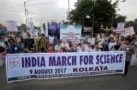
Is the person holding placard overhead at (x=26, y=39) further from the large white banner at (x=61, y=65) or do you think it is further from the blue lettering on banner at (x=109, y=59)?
the blue lettering on banner at (x=109, y=59)

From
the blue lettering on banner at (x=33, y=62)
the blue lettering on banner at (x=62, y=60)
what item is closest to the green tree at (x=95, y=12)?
the blue lettering on banner at (x=62, y=60)

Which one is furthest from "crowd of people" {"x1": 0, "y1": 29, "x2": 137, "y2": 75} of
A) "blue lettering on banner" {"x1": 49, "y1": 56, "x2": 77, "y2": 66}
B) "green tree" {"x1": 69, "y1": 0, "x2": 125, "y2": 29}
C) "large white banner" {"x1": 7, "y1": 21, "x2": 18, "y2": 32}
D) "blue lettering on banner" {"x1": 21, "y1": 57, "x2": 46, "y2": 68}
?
"green tree" {"x1": 69, "y1": 0, "x2": 125, "y2": 29}

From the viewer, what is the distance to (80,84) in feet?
28.4

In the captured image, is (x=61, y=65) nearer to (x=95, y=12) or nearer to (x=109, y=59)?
(x=109, y=59)

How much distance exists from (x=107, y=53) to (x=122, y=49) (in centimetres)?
118

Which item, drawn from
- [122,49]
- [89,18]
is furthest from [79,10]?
[122,49]

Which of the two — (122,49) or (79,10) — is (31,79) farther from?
(79,10)

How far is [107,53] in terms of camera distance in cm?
1027

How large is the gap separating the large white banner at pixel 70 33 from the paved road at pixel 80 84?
5.96 m

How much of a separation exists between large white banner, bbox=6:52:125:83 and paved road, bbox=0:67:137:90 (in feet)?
0.85

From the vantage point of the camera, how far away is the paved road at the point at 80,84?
821cm

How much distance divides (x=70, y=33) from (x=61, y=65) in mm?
6584

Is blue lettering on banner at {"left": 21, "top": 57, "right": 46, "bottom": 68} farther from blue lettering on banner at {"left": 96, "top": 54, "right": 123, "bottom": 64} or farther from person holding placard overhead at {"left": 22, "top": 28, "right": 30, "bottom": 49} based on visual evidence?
person holding placard overhead at {"left": 22, "top": 28, "right": 30, "bottom": 49}

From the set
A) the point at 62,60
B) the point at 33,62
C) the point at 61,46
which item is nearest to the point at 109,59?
the point at 62,60
